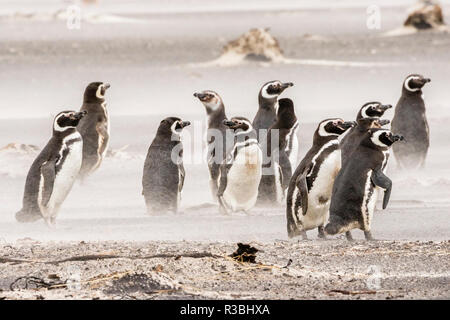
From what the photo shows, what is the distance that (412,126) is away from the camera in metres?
11.1

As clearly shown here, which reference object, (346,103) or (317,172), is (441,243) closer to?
(317,172)

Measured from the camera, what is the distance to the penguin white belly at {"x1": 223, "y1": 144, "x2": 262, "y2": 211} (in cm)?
851

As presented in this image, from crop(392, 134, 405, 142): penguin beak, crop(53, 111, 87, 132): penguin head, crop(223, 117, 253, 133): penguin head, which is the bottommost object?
crop(392, 134, 405, 142): penguin beak

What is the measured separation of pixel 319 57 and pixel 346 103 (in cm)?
480

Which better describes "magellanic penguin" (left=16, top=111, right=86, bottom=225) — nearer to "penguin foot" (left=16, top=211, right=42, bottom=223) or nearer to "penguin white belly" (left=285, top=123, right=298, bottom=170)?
"penguin foot" (left=16, top=211, right=42, bottom=223)

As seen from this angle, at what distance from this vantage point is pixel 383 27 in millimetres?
26891

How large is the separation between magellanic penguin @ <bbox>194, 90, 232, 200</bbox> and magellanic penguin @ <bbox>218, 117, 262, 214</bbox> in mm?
544

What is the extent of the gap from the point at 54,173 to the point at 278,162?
5.40 feet

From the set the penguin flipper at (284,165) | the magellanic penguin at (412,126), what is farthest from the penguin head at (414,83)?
the penguin flipper at (284,165)

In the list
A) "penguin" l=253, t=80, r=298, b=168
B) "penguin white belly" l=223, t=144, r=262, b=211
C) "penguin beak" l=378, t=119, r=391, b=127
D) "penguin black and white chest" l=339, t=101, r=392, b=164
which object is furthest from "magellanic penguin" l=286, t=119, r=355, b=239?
"penguin" l=253, t=80, r=298, b=168

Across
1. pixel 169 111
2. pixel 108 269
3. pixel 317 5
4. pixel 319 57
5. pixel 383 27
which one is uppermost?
pixel 317 5

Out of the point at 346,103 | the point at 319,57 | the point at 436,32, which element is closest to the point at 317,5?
the point at 436,32

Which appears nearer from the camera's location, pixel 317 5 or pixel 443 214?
pixel 443 214

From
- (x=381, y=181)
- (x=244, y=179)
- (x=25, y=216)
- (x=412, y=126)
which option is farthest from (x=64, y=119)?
(x=412, y=126)
